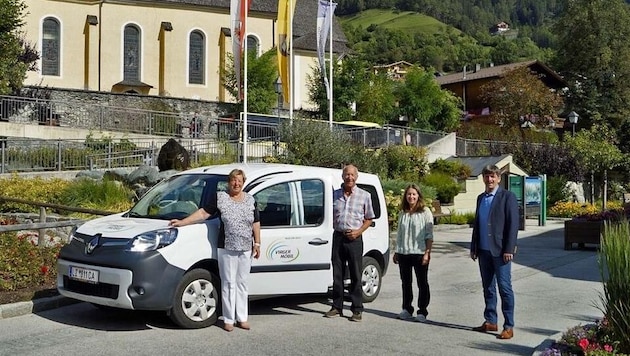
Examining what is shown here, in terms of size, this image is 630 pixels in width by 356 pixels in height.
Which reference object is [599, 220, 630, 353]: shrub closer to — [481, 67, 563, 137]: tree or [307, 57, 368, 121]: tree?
[307, 57, 368, 121]: tree

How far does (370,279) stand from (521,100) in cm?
4149

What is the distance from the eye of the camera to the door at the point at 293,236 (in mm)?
8930

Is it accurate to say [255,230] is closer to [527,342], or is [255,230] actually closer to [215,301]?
[215,301]

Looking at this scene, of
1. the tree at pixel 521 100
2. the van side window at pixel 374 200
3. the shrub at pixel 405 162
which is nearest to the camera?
the van side window at pixel 374 200

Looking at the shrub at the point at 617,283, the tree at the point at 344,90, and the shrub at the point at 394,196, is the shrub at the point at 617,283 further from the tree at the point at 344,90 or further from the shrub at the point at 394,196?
the tree at the point at 344,90

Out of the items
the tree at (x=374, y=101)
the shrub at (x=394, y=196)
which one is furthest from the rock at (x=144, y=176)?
the tree at (x=374, y=101)

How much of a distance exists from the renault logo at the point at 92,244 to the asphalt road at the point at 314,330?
875 mm

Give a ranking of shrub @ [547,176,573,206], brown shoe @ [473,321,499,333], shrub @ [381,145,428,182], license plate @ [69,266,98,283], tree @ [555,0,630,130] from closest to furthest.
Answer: license plate @ [69,266,98,283], brown shoe @ [473,321,499,333], shrub @ [381,145,428,182], shrub @ [547,176,573,206], tree @ [555,0,630,130]

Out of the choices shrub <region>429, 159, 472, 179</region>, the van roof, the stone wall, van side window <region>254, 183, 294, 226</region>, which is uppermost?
the stone wall

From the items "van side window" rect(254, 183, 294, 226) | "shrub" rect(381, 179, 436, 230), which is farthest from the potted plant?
"van side window" rect(254, 183, 294, 226)

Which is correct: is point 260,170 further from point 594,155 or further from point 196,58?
point 196,58

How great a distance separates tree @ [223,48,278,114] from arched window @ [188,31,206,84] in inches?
221

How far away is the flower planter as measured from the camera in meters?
18.8

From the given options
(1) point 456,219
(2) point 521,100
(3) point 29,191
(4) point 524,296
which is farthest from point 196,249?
(2) point 521,100
